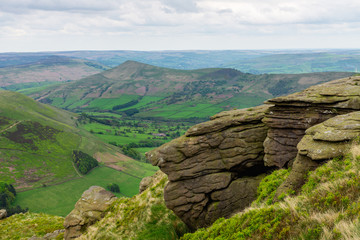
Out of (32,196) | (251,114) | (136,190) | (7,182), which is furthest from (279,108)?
(7,182)

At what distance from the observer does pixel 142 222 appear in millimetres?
31172

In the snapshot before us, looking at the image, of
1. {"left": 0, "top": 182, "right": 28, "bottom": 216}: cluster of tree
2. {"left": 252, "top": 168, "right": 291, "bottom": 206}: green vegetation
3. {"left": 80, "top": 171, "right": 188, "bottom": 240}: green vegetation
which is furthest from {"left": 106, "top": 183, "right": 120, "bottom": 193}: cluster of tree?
{"left": 252, "top": 168, "right": 291, "bottom": 206}: green vegetation

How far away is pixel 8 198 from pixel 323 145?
633ft

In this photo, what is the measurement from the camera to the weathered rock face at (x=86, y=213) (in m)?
38.9

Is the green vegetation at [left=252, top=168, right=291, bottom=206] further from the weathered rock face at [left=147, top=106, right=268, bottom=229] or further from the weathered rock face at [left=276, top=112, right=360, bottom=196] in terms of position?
the weathered rock face at [left=276, top=112, right=360, bottom=196]

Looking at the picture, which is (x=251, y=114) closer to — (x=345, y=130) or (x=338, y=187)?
(x=345, y=130)

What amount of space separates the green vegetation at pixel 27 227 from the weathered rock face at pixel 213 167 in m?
28.6

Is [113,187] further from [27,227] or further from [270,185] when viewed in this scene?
[270,185]

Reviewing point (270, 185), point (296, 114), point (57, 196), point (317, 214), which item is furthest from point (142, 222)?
point (57, 196)

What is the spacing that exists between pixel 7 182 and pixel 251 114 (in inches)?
8259

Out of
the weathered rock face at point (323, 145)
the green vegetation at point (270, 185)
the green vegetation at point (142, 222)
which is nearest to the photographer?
the weathered rock face at point (323, 145)

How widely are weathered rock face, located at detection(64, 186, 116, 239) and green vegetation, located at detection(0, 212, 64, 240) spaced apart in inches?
253

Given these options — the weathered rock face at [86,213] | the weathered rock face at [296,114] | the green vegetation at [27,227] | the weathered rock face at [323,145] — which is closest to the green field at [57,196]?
the green vegetation at [27,227]

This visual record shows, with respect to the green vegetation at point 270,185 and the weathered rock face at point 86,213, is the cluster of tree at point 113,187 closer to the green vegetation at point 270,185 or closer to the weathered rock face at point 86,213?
the weathered rock face at point 86,213
